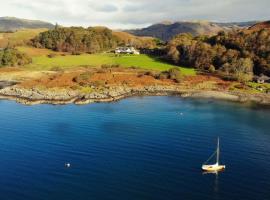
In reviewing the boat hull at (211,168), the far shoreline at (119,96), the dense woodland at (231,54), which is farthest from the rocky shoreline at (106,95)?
the boat hull at (211,168)

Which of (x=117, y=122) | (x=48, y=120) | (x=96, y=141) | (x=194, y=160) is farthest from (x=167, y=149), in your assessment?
(x=48, y=120)

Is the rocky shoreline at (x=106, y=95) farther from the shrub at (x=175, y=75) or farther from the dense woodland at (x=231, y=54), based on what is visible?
the dense woodland at (x=231, y=54)

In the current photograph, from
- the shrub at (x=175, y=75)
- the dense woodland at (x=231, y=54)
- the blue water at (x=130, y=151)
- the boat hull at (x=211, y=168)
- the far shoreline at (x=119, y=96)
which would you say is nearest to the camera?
the blue water at (x=130, y=151)

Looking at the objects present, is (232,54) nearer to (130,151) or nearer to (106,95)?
(106,95)

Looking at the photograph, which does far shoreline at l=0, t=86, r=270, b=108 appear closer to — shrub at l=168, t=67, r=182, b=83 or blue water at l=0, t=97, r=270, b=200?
shrub at l=168, t=67, r=182, b=83

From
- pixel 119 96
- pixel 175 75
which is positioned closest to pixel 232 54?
pixel 175 75

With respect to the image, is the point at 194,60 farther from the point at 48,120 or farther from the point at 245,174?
the point at 245,174
